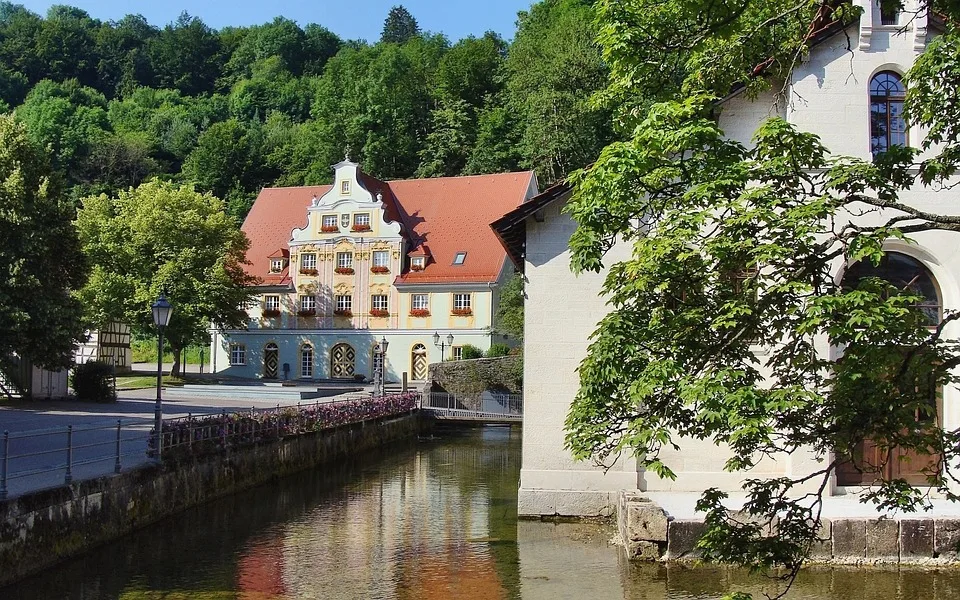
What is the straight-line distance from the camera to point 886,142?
16.0m

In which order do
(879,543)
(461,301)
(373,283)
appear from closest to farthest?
(879,543), (461,301), (373,283)

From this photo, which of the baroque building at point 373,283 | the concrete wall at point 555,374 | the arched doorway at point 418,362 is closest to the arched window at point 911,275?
the concrete wall at point 555,374

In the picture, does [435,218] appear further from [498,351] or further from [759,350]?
[759,350]

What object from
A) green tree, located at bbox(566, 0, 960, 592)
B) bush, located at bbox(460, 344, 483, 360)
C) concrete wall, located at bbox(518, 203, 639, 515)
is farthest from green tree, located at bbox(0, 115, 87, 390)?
green tree, located at bbox(566, 0, 960, 592)

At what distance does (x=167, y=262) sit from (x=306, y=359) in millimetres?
10227

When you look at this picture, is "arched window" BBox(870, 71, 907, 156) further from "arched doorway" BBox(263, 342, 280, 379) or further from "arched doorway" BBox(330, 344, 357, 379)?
"arched doorway" BBox(263, 342, 280, 379)

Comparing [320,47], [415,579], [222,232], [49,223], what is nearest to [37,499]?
[415,579]

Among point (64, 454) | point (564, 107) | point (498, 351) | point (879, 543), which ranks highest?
point (564, 107)

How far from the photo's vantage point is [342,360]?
2089 inches

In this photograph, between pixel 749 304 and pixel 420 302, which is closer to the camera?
pixel 749 304

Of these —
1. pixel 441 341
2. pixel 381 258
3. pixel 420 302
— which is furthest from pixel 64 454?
pixel 381 258

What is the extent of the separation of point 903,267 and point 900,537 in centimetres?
508

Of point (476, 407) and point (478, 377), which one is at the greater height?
point (478, 377)

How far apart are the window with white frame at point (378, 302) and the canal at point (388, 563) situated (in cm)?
3201
